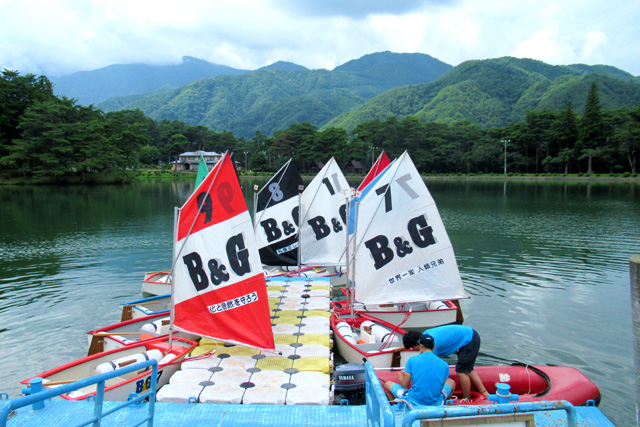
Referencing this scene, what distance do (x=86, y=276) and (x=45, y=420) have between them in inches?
574

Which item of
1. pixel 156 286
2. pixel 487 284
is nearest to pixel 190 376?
pixel 156 286

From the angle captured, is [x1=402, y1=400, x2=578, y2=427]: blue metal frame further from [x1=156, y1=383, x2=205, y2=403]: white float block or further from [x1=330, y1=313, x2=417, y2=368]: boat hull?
[x1=330, y1=313, x2=417, y2=368]: boat hull

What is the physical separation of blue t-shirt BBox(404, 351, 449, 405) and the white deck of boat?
6.01 ft

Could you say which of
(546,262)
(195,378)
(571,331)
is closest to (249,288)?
(195,378)

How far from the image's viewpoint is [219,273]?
10.0 meters

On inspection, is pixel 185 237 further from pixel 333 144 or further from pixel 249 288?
pixel 333 144

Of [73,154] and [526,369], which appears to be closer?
[526,369]

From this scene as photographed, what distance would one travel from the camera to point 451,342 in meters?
8.07

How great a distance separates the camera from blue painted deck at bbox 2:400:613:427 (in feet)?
22.6

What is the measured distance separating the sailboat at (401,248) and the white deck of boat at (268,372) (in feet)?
6.60

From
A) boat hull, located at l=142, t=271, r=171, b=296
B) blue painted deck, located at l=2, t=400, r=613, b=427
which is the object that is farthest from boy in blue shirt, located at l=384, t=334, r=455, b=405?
boat hull, located at l=142, t=271, r=171, b=296

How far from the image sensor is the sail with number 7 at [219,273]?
9859 mm

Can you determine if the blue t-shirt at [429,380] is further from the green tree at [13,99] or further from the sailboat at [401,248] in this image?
the green tree at [13,99]

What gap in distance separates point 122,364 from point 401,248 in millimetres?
8108
